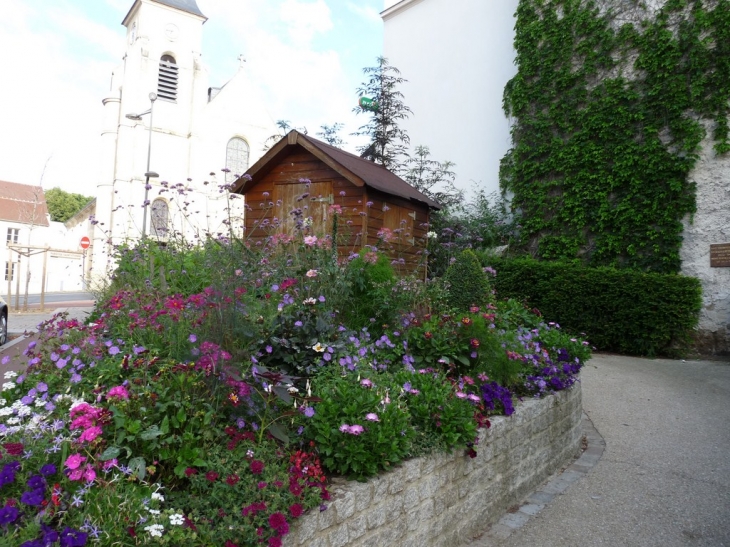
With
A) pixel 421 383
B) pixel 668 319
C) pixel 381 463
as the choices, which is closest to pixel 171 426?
pixel 381 463

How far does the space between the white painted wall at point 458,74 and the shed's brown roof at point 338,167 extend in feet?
15.5

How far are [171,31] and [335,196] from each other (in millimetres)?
32353

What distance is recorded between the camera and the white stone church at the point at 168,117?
1293 inches

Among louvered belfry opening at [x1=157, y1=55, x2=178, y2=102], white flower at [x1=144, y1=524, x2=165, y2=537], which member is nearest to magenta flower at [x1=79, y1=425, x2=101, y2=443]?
white flower at [x1=144, y1=524, x2=165, y2=537]

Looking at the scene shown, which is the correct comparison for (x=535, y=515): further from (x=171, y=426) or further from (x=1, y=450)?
(x=1, y=450)

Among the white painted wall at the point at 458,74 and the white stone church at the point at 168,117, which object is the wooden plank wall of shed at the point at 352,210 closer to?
the white painted wall at the point at 458,74

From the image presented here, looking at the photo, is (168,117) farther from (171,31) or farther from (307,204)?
(307,204)

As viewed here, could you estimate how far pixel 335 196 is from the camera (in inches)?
334

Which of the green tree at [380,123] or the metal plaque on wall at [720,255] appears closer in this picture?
the metal plaque on wall at [720,255]

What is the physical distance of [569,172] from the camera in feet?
36.8

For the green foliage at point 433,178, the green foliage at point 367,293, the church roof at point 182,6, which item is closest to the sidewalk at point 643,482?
the green foliage at point 367,293

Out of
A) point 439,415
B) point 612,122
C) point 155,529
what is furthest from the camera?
point 612,122

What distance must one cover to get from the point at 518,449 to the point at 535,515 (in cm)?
45

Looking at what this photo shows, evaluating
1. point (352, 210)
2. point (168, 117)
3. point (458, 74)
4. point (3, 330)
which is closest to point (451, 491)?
point (352, 210)
